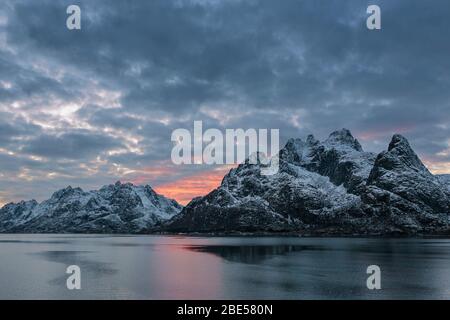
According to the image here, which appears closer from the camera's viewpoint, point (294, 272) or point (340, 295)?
point (340, 295)

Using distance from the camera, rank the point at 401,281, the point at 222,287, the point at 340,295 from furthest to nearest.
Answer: the point at 401,281 < the point at 222,287 < the point at 340,295

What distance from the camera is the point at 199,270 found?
381 feet
